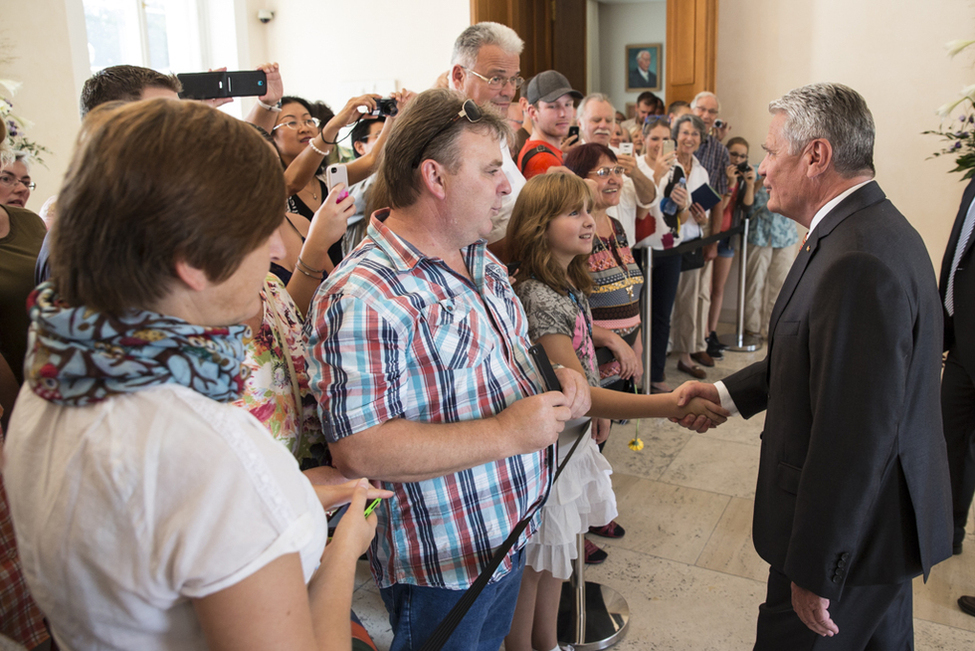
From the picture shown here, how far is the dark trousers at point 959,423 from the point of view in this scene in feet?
8.53

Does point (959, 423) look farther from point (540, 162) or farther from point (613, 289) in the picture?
point (540, 162)

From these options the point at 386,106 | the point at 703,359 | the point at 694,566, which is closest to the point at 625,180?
the point at 703,359

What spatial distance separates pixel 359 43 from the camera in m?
7.11

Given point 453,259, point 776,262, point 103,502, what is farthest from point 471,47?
point 776,262

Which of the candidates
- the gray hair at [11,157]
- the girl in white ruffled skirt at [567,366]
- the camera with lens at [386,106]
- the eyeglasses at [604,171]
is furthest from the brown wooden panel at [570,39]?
the gray hair at [11,157]

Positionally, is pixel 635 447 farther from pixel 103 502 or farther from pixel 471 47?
pixel 103 502

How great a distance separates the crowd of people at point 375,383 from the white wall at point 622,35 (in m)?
7.30

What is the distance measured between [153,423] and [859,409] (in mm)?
1346

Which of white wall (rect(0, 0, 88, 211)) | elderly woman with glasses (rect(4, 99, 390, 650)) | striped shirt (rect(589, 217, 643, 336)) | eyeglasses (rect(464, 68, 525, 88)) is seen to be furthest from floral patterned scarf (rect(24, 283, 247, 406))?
white wall (rect(0, 0, 88, 211))

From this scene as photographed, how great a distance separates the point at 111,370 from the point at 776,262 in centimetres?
606

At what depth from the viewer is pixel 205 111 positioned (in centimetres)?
74

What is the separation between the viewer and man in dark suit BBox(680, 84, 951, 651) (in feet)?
4.74

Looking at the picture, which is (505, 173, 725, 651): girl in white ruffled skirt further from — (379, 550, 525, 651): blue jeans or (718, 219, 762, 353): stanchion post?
(718, 219, 762, 353): stanchion post

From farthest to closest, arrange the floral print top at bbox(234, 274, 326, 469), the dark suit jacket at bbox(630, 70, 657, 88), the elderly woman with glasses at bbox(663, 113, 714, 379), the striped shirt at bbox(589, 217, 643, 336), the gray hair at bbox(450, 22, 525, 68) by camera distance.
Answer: the dark suit jacket at bbox(630, 70, 657, 88)
the elderly woman with glasses at bbox(663, 113, 714, 379)
the striped shirt at bbox(589, 217, 643, 336)
the gray hair at bbox(450, 22, 525, 68)
the floral print top at bbox(234, 274, 326, 469)
